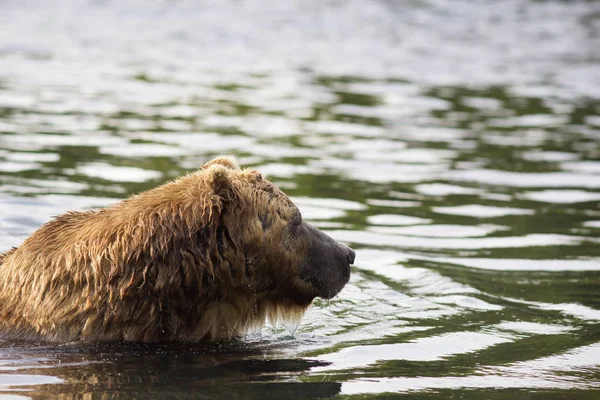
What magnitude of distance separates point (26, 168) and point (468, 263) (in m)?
5.88

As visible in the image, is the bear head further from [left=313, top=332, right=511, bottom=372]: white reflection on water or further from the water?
[left=313, top=332, right=511, bottom=372]: white reflection on water

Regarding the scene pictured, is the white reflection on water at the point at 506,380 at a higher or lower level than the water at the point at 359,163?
lower

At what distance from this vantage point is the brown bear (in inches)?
270

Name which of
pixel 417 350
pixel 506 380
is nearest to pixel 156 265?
pixel 417 350

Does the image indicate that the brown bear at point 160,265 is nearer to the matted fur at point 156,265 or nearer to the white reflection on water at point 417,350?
the matted fur at point 156,265

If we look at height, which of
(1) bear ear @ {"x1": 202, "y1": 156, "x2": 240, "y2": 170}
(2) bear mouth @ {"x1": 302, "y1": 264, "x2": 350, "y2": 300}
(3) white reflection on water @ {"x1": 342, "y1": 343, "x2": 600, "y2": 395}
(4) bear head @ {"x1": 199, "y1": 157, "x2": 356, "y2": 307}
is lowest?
(3) white reflection on water @ {"x1": 342, "y1": 343, "x2": 600, "y2": 395}

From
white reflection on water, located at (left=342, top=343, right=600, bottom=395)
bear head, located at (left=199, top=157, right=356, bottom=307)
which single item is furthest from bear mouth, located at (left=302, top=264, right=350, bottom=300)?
white reflection on water, located at (left=342, top=343, right=600, bottom=395)

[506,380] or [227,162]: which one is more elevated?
[227,162]

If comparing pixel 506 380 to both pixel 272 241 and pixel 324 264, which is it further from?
pixel 272 241

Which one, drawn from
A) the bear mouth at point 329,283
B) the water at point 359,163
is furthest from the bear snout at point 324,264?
the water at point 359,163

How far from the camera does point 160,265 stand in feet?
22.5

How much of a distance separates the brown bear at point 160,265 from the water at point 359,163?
6.8 inches

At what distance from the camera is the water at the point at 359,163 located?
6.85 m

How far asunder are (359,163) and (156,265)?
8086mm
